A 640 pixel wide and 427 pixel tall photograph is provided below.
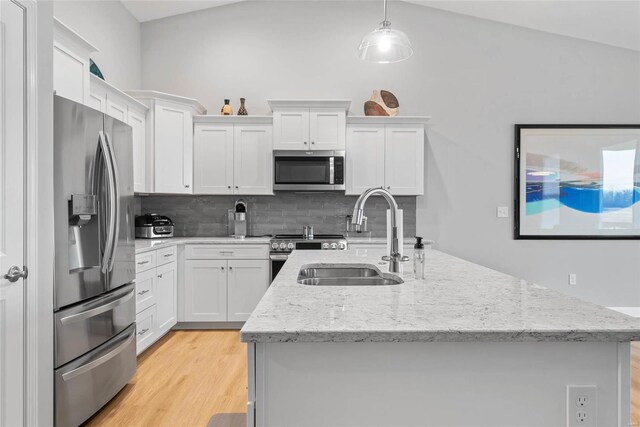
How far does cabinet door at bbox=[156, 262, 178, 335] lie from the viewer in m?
3.37

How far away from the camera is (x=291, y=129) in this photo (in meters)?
4.00

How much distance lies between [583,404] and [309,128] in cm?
343

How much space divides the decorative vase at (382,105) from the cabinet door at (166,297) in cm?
256

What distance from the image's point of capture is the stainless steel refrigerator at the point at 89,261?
1898 mm

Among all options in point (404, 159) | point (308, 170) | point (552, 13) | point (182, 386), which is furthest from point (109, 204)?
point (552, 13)

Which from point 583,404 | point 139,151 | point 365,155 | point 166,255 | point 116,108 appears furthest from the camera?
point 365,155

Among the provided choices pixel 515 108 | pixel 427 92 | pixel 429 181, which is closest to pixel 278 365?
pixel 429 181

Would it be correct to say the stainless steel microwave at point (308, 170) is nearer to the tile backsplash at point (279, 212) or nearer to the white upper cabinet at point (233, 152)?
the white upper cabinet at point (233, 152)

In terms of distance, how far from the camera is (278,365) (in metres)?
0.94

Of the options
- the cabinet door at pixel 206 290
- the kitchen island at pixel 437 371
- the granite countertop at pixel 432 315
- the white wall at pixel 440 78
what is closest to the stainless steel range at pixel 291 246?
the cabinet door at pixel 206 290

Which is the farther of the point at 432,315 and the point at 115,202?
the point at 115,202

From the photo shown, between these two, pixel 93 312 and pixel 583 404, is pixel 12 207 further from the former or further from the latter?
pixel 583 404

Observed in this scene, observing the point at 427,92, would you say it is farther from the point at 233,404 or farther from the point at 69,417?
the point at 69,417

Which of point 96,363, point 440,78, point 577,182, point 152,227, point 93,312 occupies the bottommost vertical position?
point 96,363
